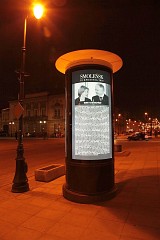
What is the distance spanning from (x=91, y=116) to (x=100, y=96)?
662 mm

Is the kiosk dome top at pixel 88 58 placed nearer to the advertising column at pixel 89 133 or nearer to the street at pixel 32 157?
the advertising column at pixel 89 133

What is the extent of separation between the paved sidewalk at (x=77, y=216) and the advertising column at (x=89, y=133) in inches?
16.0

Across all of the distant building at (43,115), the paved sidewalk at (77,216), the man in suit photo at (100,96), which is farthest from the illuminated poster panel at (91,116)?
the distant building at (43,115)

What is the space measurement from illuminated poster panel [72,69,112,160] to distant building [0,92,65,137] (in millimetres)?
66519

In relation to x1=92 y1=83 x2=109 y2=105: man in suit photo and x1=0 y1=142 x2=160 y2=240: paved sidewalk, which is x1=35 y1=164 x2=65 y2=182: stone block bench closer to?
x1=0 y1=142 x2=160 y2=240: paved sidewalk

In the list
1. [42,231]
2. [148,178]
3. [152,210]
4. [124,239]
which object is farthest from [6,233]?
[148,178]

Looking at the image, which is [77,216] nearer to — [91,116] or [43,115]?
[91,116]

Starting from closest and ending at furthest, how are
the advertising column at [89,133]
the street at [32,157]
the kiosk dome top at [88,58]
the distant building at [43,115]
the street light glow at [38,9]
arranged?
the advertising column at [89,133]
the kiosk dome top at [88,58]
the street light glow at [38,9]
the street at [32,157]
the distant building at [43,115]

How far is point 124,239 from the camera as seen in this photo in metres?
4.45

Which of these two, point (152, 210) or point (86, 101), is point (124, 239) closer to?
point (152, 210)

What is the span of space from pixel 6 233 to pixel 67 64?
5170 millimetres

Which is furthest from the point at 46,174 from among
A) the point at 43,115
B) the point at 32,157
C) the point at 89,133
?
the point at 43,115

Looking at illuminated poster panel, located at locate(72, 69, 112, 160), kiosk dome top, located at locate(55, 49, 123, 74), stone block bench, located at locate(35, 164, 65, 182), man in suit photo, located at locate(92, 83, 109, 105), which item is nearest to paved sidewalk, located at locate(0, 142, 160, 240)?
stone block bench, located at locate(35, 164, 65, 182)

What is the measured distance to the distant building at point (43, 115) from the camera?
3007 inches
